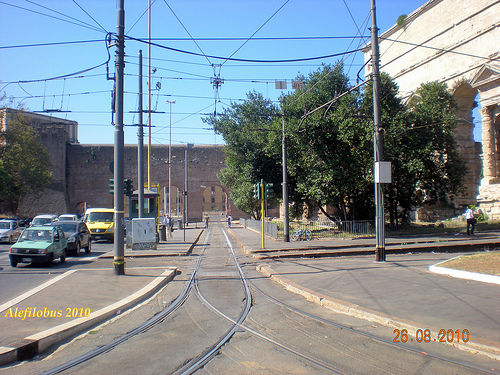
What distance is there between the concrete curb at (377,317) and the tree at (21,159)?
47.4m

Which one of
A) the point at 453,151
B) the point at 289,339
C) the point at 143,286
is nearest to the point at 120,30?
the point at 143,286

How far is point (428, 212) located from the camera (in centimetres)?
3500

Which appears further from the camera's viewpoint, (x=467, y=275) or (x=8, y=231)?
(x=8, y=231)

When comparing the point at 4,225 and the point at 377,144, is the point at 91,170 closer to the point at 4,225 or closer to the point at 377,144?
the point at 4,225

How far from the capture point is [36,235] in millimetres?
14758

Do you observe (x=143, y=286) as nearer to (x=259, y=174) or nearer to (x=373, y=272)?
(x=373, y=272)

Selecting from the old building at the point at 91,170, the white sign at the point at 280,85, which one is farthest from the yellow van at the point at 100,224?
the old building at the point at 91,170

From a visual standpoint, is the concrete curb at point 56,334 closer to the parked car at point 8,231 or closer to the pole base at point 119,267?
the pole base at point 119,267

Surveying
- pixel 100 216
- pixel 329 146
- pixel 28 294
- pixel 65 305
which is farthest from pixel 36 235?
pixel 329 146

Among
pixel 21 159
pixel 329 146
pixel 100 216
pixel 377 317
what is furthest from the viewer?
pixel 21 159

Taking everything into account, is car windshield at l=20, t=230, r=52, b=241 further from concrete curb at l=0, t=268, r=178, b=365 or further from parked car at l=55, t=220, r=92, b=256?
concrete curb at l=0, t=268, r=178, b=365

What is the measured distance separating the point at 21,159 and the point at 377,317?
53180 mm

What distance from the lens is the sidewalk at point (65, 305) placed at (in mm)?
5645
